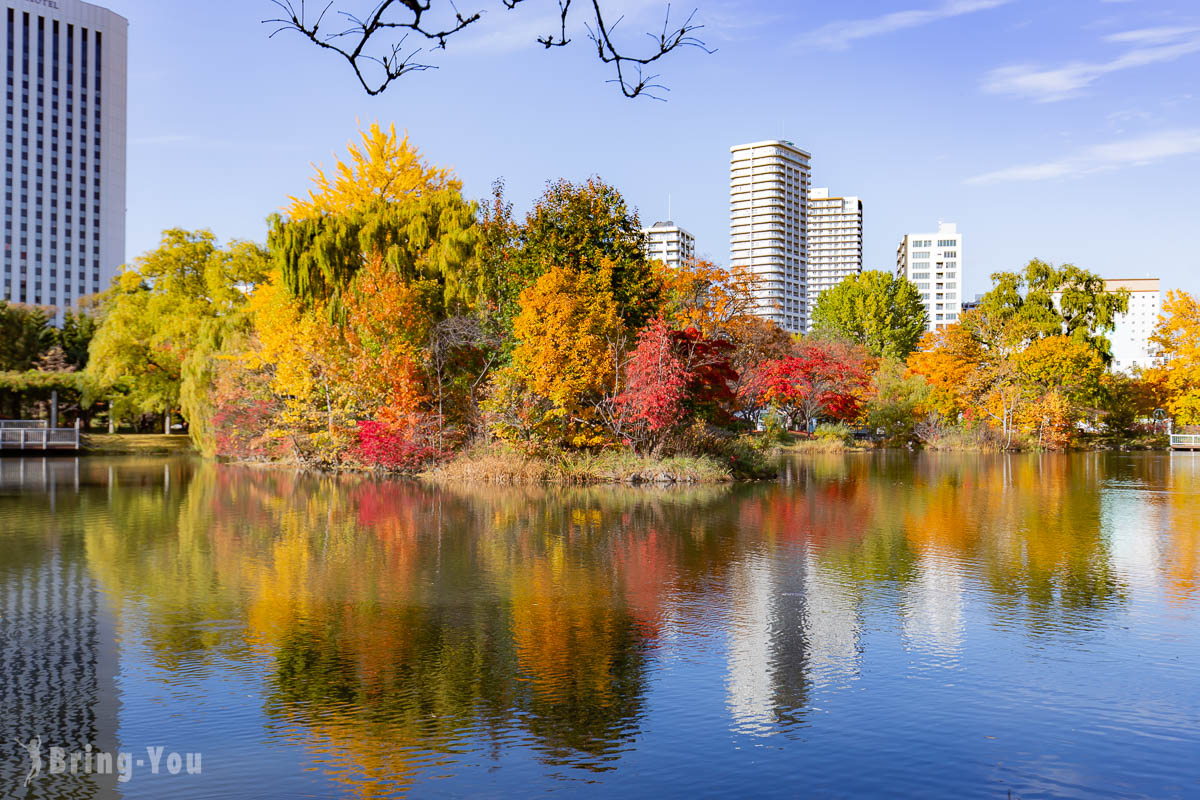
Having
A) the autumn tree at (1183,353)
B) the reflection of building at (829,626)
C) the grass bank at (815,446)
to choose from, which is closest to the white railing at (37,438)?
the grass bank at (815,446)

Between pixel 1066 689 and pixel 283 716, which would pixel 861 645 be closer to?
pixel 1066 689

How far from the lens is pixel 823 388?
52.8 metres

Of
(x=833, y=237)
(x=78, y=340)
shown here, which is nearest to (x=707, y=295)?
(x=78, y=340)

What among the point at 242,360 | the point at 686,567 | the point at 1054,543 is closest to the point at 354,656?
the point at 686,567

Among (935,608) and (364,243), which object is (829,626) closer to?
(935,608)

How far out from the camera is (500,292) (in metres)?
29.4

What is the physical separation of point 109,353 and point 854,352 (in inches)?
1721

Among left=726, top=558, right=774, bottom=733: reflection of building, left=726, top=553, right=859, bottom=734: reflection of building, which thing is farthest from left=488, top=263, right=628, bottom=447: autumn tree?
left=726, top=558, right=774, bottom=733: reflection of building

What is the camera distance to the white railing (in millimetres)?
41263

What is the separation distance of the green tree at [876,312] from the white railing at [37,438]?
59351mm

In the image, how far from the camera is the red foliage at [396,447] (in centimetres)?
2892

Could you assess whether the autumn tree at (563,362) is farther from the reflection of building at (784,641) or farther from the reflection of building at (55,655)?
the reflection of building at (784,641)

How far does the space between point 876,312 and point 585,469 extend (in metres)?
64.5

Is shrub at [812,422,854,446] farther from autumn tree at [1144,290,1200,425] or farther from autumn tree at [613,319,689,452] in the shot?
autumn tree at [613,319,689,452]
